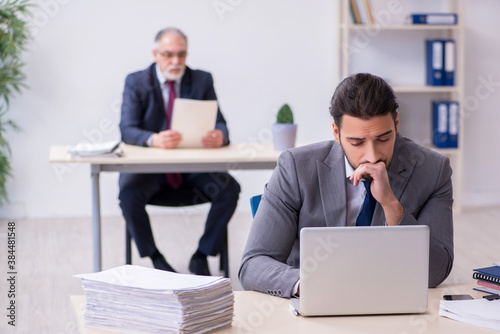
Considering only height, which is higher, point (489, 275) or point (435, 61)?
point (435, 61)

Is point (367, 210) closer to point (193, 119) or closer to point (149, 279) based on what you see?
point (149, 279)

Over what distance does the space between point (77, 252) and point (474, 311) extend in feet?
10.7

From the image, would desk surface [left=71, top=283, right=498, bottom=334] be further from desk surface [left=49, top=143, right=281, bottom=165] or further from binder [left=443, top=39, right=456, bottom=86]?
binder [left=443, top=39, right=456, bottom=86]

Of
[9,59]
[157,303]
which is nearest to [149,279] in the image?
[157,303]

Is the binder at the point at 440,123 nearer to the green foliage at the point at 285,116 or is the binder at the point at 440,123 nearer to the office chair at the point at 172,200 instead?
the green foliage at the point at 285,116

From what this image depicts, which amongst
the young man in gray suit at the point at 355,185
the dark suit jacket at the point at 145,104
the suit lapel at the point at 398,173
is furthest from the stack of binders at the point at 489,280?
the dark suit jacket at the point at 145,104

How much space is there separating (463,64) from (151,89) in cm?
254

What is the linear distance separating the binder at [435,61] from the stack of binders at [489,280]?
3.78 m

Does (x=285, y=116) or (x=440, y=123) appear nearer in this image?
(x=285, y=116)

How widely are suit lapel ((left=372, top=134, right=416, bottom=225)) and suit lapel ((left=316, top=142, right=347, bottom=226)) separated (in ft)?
0.30

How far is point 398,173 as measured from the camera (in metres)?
1.85

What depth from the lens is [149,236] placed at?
356cm

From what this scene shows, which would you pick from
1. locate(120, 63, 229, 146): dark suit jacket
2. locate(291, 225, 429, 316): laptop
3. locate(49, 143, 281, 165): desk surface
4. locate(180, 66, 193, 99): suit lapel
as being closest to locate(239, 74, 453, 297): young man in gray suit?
locate(291, 225, 429, 316): laptop

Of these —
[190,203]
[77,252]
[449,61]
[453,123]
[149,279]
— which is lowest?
[77,252]
